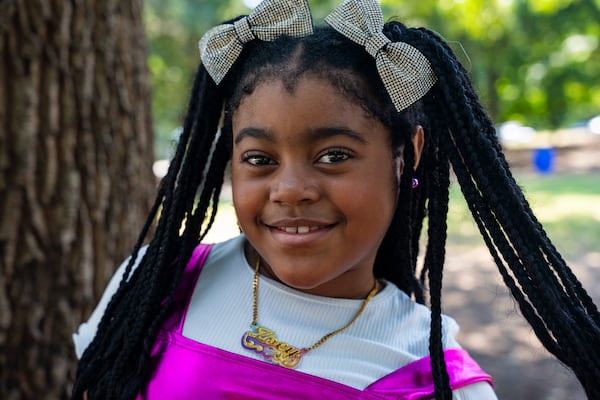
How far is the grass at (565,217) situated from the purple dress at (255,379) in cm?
390

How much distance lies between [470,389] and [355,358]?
Result: 287 millimetres

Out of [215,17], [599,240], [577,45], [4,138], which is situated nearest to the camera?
[4,138]

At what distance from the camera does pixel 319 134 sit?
1461mm

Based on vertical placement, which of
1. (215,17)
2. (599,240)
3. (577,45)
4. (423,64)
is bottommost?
(423,64)

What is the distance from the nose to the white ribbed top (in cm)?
31

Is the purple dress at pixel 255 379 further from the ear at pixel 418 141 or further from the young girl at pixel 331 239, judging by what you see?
the ear at pixel 418 141

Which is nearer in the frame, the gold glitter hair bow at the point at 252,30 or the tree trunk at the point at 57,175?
the gold glitter hair bow at the point at 252,30

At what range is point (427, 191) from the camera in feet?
5.98

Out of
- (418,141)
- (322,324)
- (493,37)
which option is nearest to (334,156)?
(418,141)

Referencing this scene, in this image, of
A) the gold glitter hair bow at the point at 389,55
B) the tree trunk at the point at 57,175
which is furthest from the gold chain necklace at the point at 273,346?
the tree trunk at the point at 57,175

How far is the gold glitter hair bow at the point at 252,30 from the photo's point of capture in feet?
5.20

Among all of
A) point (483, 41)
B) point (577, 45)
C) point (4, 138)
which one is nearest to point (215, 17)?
point (483, 41)

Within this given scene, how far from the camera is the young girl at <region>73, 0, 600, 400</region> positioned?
1471mm

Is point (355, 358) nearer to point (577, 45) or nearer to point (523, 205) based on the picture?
point (523, 205)
